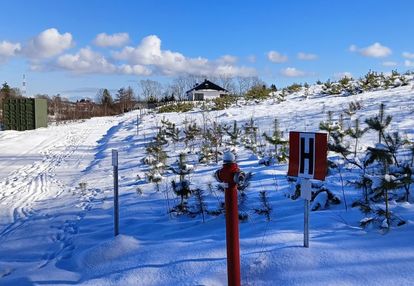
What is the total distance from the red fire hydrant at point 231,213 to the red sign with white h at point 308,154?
715 millimetres

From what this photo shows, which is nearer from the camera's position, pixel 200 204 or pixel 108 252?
pixel 108 252

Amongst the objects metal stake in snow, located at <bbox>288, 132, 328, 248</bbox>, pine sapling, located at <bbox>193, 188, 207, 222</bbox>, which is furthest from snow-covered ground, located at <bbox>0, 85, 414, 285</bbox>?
metal stake in snow, located at <bbox>288, 132, 328, 248</bbox>

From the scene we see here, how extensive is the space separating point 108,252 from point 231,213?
2.19m

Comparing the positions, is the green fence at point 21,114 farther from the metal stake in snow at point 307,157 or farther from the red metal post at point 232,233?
the red metal post at point 232,233

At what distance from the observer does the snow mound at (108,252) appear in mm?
4762

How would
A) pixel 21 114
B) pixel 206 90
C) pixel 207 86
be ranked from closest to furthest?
pixel 21 114
pixel 206 90
pixel 207 86

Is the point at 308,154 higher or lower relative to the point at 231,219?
higher

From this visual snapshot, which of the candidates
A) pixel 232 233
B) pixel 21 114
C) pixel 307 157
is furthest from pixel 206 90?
pixel 232 233

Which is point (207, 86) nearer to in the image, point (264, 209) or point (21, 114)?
point (21, 114)

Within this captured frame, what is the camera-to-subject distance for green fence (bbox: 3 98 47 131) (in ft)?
106

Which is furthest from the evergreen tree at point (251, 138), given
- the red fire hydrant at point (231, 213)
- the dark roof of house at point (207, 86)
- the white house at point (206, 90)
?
the dark roof of house at point (207, 86)

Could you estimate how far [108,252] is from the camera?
16.1ft

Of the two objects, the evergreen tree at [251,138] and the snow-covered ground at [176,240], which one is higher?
the evergreen tree at [251,138]

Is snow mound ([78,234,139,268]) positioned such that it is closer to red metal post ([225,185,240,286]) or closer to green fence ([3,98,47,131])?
red metal post ([225,185,240,286])
